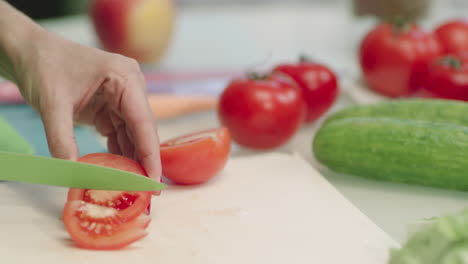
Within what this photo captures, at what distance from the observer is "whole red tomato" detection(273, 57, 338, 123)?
1.63 meters

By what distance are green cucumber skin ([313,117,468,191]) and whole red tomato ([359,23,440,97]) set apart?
0.59m

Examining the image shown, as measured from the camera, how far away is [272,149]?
Result: 59.1 inches

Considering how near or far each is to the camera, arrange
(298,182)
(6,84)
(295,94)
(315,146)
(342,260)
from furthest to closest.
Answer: (6,84)
(295,94)
(315,146)
(298,182)
(342,260)

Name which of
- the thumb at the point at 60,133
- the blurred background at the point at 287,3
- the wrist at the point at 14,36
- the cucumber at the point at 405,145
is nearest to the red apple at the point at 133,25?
the blurred background at the point at 287,3

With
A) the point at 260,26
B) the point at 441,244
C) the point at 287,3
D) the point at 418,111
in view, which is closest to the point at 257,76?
the point at 418,111

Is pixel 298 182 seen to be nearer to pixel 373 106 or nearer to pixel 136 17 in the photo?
pixel 373 106

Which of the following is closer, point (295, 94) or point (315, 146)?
point (315, 146)

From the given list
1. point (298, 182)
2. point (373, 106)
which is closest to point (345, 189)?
point (298, 182)

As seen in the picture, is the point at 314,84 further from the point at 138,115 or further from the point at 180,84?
the point at 138,115

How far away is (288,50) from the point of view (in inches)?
104

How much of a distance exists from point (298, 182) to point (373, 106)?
0.33 meters

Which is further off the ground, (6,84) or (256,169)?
(256,169)

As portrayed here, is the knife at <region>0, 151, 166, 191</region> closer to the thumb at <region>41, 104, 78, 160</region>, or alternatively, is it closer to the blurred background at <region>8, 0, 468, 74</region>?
the thumb at <region>41, 104, 78, 160</region>

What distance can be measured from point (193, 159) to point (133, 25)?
1271mm
